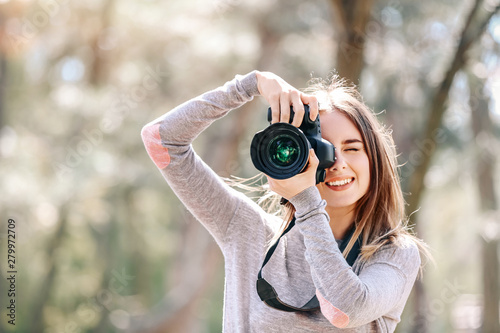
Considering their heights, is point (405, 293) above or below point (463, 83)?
below

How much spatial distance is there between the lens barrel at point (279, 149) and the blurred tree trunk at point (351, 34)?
1561 mm

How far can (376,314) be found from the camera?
59.6 inches

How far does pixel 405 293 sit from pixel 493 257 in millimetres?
5236

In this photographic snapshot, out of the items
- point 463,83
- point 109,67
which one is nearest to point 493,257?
point 463,83

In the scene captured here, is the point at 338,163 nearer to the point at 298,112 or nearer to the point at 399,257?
the point at 298,112

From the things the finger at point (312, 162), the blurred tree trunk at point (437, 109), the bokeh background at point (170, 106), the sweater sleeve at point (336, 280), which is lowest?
the sweater sleeve at point (336, 280)

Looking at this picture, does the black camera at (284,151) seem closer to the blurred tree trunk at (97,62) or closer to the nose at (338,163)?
the nose at (338,163)

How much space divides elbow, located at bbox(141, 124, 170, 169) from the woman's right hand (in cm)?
33

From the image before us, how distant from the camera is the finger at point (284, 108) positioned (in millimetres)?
1637

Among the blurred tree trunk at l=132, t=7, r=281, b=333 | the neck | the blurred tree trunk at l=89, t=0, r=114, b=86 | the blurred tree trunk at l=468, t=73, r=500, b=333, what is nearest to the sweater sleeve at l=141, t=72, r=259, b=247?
the neck

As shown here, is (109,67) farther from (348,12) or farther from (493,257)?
(348,12)

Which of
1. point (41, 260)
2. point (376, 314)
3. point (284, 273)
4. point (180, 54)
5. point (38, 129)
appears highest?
point (180, 54)

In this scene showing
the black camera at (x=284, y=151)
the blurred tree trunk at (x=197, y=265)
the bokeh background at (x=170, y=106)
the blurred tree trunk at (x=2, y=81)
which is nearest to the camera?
the black camera at (x=284, y=151)

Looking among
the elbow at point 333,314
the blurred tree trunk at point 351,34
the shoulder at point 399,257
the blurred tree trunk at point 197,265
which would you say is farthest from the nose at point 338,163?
the blurred tree trunk at point 197,265
